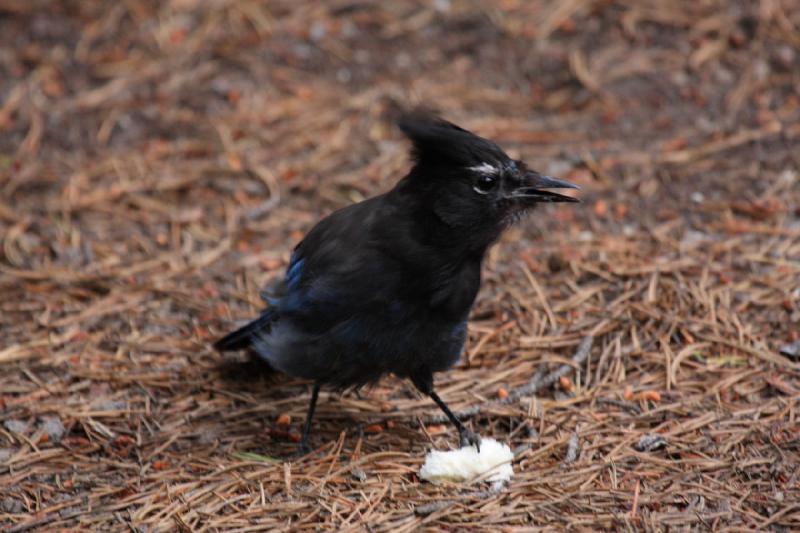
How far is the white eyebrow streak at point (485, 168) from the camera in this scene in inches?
160

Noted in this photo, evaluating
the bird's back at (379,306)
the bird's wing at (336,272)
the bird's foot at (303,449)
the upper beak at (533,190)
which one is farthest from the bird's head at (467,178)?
the bird's foot at (303,449)

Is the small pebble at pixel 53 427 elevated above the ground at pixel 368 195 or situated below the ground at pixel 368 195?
below

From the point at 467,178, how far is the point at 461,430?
1.03 meters

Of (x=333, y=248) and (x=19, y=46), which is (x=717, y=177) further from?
(x=19, y=46)

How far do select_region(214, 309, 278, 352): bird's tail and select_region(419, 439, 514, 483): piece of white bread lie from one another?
105cm

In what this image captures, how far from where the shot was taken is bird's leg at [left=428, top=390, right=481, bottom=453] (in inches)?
158

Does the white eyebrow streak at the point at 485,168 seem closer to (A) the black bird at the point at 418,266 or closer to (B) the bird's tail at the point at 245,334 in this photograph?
(A) the black bird at the point at 418,266

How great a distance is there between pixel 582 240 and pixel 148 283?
2.39 meters

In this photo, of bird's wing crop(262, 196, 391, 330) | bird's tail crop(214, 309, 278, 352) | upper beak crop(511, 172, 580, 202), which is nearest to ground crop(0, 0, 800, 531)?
bird's tail crop(214, 309, 278, 352)

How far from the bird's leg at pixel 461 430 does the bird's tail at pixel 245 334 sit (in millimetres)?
809

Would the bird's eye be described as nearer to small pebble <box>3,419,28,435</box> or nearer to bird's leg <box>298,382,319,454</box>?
bird's leg <box>298,382,319,454</box>

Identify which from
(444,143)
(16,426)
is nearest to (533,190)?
(444,143)

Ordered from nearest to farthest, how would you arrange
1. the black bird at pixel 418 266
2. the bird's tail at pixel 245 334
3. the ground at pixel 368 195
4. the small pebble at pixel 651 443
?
1. the ground at pixel 368 195
2. the small pebble at pixel 651 443
3. the black bird at pixel 418 266
4. the bird's tail at pixel 245 334

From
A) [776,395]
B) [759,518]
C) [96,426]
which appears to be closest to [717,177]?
[776,395]
